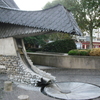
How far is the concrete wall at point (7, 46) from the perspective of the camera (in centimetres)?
959

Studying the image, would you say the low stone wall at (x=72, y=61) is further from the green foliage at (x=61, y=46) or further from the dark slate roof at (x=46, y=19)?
the dark slate roof at (x=46, y=19)

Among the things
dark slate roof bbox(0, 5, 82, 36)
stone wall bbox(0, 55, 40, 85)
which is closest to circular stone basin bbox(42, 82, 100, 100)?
stone wall bbox(0, 55, 40, 85)

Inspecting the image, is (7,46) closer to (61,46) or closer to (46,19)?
(46,19)

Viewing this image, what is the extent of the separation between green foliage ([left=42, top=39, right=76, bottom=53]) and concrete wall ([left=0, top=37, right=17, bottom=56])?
8.29m

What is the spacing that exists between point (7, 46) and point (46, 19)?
125 inches

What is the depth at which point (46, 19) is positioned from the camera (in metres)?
8.48

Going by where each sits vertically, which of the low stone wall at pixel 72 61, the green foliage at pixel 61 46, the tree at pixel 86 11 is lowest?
the low stone wall at pixel 72 61

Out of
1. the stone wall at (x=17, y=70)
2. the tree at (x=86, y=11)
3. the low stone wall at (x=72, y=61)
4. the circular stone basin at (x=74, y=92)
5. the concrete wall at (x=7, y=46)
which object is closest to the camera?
the circular stone basin at (x=74, y=92)

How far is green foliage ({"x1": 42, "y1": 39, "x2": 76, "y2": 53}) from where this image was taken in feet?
57.0

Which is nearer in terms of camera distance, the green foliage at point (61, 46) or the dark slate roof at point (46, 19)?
the dark slate roof at point (46, 19)

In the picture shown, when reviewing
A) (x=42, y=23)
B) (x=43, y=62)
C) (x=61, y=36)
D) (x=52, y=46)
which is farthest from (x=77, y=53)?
(x=61, y=36)

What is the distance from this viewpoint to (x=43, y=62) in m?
14.9

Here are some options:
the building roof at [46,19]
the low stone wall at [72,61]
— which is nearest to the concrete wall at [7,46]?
the building roof at [46,19]

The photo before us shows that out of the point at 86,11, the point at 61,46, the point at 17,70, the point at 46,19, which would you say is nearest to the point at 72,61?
the point at 61,46
